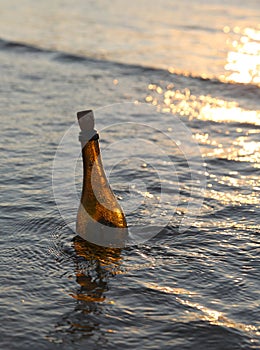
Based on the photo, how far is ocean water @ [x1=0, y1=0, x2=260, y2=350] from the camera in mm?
3701

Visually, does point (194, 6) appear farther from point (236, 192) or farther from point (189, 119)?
point (236, 192)

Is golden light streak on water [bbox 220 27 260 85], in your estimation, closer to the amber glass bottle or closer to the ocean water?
the ocean water

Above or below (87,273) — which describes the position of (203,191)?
above

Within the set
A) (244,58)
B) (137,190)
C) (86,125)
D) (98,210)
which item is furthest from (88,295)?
(244,58)

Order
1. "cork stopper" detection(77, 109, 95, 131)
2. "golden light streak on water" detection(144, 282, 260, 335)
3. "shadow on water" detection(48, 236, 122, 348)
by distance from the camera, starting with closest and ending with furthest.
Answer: "shadow on water" detection(48, 236, 122, 348)
"golden light streak on water" detection(144, 282, 260, 335)
"cork stopper" detection(77, 109, 95, 131)

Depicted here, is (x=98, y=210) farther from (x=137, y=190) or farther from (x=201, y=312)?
(x=137, y=190)

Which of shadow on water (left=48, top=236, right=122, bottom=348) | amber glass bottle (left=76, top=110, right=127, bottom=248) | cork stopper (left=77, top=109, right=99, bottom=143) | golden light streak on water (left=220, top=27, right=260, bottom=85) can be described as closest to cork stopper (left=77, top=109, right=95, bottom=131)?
cork stopper (left=77, top=109, right=99, bottom=143)

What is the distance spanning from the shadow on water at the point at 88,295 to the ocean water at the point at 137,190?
11 millimetres

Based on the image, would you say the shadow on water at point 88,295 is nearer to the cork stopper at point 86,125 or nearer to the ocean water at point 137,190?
the ocean water at point 137,190

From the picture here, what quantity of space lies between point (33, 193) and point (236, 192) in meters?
1.90

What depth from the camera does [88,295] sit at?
3.93 metres

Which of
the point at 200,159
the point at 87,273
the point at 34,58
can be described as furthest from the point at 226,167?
the point at 34,58

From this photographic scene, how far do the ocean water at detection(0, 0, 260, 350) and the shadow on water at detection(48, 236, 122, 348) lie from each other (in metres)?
0.01

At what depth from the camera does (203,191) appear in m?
5.82
